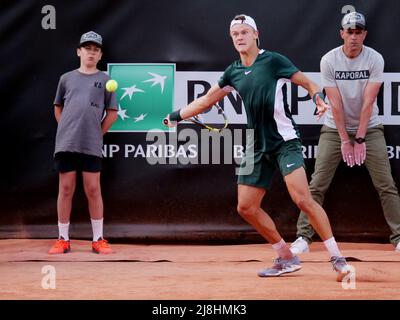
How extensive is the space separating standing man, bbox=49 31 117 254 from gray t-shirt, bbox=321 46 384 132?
1.85 m

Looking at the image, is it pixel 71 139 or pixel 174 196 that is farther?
pixel 174 196

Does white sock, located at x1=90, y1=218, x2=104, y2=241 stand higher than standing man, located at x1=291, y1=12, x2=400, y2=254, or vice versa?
standing man, located at x1=291, y1=12, x2=400, y2=254

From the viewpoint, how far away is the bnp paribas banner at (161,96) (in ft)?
24.2

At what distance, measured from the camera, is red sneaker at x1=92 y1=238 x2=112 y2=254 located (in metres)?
6.90

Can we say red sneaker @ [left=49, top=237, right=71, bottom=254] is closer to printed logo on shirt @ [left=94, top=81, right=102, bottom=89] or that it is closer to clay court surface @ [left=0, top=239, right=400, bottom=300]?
clay court surface @ [left=0, top=239, right=400, bottom=300]

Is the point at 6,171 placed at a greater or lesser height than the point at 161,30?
lesser

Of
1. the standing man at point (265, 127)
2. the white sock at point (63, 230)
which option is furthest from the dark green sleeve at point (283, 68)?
the white sock at point (63, 230)

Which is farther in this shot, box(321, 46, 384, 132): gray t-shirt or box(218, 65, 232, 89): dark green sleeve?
box(321, 46, 384, 132): gray t-shirt

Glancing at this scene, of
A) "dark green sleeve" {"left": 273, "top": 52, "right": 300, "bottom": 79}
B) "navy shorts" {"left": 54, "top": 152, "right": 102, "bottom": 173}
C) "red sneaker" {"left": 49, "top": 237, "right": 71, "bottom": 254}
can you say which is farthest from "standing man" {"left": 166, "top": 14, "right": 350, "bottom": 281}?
"red sneaker" {"left": 49, "top": 237, "right": 71, "bottom": 254}

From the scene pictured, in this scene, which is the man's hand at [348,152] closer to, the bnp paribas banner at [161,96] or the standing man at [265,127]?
the bnp paribas banner at [161,96]

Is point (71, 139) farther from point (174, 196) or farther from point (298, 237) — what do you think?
point (298, 237)

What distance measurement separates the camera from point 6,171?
24.7 ft
